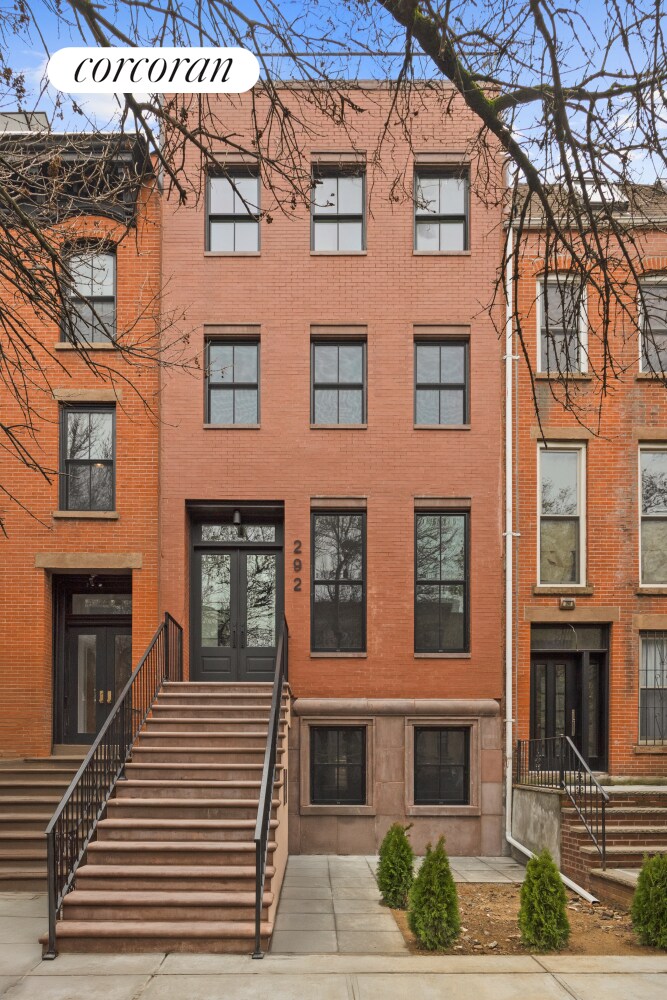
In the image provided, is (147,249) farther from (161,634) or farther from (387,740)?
(387,740)

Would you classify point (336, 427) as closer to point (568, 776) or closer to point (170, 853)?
point (568, 776)

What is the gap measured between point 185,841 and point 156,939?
4.58 feet

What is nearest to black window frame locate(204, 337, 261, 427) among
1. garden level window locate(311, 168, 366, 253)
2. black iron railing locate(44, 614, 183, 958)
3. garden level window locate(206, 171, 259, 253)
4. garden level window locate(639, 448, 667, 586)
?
garden level window locate(206, 171, 259, 253)

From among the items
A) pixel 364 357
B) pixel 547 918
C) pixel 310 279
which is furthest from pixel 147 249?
pixel 547 918

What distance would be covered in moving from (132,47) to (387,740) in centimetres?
1145

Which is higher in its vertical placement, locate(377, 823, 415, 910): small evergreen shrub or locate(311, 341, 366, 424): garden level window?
locate(311, 341, 366, 424): garden level window

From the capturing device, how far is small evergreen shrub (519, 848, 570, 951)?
8.88m

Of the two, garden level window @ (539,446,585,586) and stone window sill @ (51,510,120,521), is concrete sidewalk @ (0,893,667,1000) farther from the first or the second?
garden level window @ (539,446,585,586)

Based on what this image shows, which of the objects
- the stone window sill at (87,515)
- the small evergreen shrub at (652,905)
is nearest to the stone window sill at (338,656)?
the stone window sill at (87,515)

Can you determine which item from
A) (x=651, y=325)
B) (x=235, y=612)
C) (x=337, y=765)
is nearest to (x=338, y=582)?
(x=235, y=612)

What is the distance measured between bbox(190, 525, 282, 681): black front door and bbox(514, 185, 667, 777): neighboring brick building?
158 inches

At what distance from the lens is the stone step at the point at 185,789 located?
433 inches

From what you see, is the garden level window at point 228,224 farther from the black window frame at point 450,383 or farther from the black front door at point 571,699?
the black front door at point 571,699

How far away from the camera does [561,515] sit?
50.4 ft
